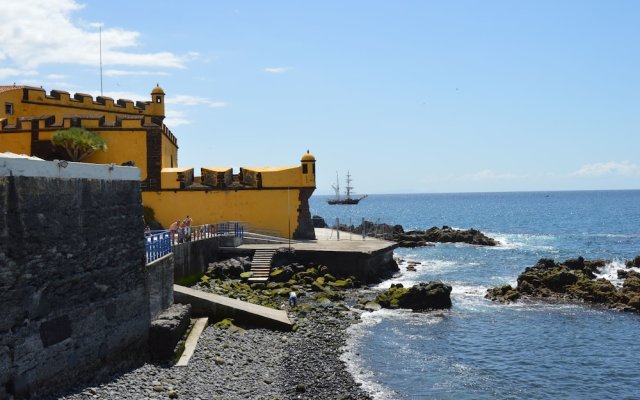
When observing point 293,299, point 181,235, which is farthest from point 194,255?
point 293,299

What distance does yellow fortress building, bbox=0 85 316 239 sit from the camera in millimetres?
32875

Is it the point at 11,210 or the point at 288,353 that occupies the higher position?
the point at 11,210

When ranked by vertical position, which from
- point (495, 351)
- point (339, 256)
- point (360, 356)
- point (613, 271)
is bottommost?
point (495, 351)

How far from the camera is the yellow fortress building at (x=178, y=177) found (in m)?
32.9

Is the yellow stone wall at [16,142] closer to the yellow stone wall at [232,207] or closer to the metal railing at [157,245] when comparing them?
the yellow stone wall at [232,207]

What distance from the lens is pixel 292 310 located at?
25156 millimetres

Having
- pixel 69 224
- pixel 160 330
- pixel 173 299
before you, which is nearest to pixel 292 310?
pixel 173 299

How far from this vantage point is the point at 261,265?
99.3 feet

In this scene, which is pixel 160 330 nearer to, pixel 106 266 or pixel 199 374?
pixel 199 374

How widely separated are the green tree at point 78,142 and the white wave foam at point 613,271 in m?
29.5

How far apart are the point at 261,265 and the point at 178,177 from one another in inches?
308

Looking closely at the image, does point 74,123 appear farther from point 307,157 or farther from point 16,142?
point 307,157

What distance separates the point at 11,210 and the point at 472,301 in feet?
76.9

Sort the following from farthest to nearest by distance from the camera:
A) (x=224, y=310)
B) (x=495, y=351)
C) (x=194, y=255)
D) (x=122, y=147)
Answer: (x=122, y=147), (x=194, y=255), (x=495, y=351), (x=224, y=310)
